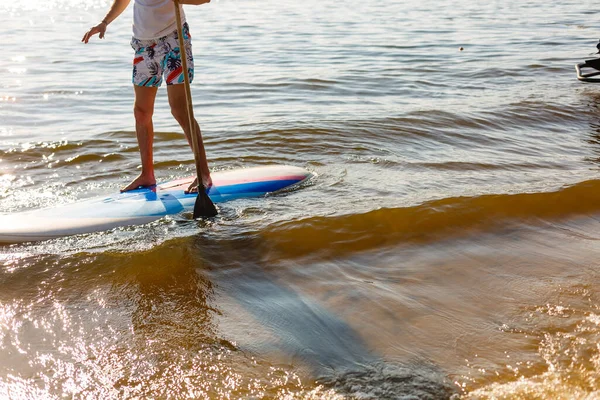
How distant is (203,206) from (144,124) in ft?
2.59

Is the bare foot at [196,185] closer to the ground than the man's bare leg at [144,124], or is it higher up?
closer to the ground

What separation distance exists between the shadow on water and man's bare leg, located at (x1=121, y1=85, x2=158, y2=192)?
108 cm

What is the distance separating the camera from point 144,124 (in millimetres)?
4676

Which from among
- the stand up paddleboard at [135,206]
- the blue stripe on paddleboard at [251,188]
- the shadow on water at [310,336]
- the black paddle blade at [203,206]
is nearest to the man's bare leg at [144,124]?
the stand up paddleboard at [135,206]

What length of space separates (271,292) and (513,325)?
3.78ft

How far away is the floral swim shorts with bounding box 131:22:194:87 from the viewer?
14.8ft

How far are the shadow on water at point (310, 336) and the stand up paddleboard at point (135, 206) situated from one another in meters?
0.63

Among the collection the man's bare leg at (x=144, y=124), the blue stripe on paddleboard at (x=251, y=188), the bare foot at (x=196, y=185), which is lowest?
the blue stripe on paddleboard at (x=251, y=188)

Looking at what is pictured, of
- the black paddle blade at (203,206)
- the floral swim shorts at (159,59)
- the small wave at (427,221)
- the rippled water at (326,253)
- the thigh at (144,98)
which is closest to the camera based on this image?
the rippled water at (326,253)

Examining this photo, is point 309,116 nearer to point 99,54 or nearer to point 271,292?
point 271,292

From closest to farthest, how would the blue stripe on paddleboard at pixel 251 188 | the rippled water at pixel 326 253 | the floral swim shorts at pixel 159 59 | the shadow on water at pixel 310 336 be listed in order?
1. the shadow on water at pixel 310 336
2. the rippled water at pixel 326 253
3. the floral swim shorts at pixel 159 59
4. the blue stripe on paddleboard at pixel 251 188

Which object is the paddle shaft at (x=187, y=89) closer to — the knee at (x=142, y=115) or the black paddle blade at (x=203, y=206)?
the black paddle blade at (x=203, y=206)

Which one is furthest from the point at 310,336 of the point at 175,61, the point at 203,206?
the point at 175,61

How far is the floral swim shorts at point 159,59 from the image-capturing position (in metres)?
4.51
